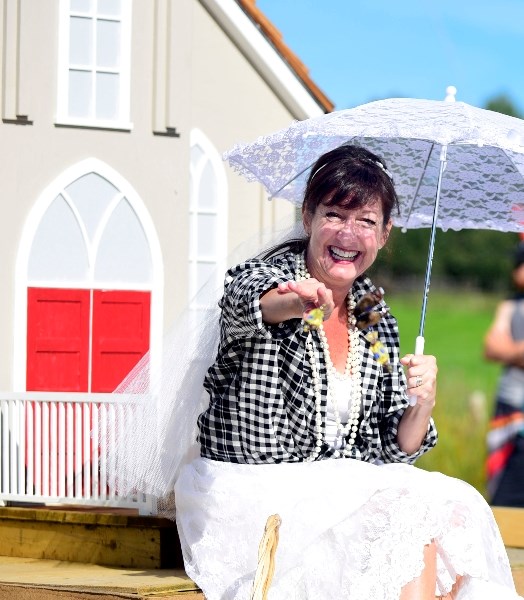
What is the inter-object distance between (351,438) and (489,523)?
2.05ft

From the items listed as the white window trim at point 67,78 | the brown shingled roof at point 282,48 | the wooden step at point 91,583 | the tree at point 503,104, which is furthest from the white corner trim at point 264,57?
the tree at point 503,104

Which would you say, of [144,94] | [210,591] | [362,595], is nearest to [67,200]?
[144,94]

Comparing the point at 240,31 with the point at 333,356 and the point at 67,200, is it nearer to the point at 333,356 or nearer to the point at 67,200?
the point at 67,200

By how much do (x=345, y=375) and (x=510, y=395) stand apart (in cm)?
580

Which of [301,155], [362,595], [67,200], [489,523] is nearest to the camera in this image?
[362,595]

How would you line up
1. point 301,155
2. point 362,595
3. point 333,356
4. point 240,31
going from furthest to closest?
point 240,31 → point 301,155 → point 333,356 → point 362,595

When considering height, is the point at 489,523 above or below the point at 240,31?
below

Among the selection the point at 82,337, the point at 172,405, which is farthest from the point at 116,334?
the point at 172,405

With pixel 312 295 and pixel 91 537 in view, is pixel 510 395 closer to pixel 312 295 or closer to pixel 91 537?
pixel 91 537

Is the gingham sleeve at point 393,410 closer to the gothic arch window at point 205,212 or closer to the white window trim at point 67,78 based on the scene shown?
the white window trim at point 67,78

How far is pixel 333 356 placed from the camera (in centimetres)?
446

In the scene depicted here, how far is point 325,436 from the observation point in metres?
4.43

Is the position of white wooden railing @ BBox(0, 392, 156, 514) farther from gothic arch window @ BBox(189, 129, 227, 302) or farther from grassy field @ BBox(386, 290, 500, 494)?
grassy field @ BBox(386, 290, 500, 494)

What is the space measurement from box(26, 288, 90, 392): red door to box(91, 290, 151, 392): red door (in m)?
0.06
